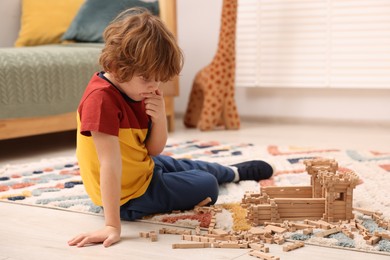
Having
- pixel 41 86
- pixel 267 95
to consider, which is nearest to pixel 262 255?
pixel 41 86

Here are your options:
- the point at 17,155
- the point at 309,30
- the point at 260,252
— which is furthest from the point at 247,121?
the point at 260,252

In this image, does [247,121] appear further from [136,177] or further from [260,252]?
[260,252]

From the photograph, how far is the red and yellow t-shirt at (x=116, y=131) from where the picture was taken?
4.32ft

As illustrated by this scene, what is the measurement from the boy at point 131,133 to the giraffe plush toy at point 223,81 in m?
1.51

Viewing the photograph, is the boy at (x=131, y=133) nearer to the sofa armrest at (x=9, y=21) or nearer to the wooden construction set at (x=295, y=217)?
the wooden construction set at (x=295, y=217)

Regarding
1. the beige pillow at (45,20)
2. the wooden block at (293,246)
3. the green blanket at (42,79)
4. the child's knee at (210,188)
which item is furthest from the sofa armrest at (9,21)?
the wooden block at (293,246)

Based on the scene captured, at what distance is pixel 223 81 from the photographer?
3111mm

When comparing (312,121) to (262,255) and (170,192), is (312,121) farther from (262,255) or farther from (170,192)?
(262,255)

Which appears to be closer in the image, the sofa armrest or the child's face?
the child's face

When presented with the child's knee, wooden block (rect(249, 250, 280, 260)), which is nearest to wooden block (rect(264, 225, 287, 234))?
wooden block (rect(249, 250, 280, 260))

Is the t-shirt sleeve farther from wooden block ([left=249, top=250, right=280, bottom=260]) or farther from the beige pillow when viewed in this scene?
the beige pillow

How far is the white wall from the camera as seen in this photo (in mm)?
3205

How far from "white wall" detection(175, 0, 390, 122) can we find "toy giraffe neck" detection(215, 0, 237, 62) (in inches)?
16.6

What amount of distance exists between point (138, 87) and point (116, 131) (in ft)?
0.34
